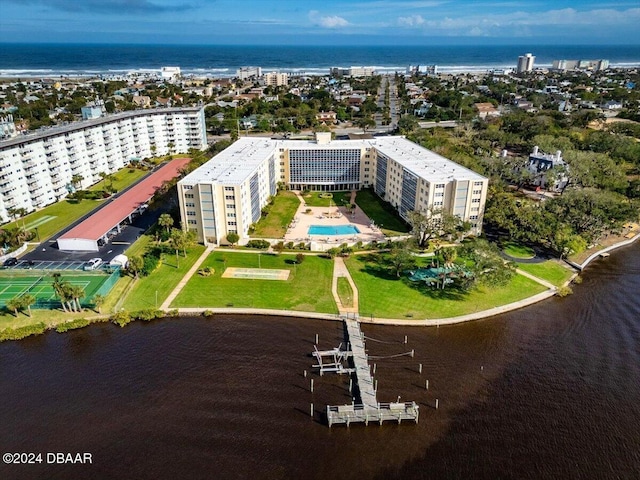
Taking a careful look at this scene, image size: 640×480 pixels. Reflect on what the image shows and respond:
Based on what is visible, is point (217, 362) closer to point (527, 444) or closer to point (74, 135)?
point (527, 444)

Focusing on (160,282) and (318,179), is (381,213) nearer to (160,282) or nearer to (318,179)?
(318,179)

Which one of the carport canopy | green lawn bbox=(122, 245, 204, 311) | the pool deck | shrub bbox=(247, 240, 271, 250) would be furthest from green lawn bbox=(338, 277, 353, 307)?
the carport canopy

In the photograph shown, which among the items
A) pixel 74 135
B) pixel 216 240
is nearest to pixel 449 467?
pixel 216 240

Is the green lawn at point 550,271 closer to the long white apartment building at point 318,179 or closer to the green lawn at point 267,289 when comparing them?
the long white apartment building at point 318,179

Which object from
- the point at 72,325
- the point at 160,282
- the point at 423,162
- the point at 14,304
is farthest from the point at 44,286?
the point at 423,162

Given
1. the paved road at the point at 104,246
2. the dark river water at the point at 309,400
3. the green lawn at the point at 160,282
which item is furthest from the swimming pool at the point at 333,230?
the paved road at the point at 104,246

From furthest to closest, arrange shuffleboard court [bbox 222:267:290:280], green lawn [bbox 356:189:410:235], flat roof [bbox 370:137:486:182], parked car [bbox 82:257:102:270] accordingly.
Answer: green lawn [bbox 356:189:410:235] < flat roof [bbox 370:137:486:182] < parked car [bbox 82:257:102:270] < shuffleboard court [bbox 222:267:290:280]

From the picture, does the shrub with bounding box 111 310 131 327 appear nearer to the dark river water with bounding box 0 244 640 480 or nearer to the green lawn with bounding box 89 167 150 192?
the dark river water with bounding box 0 244 640 480
